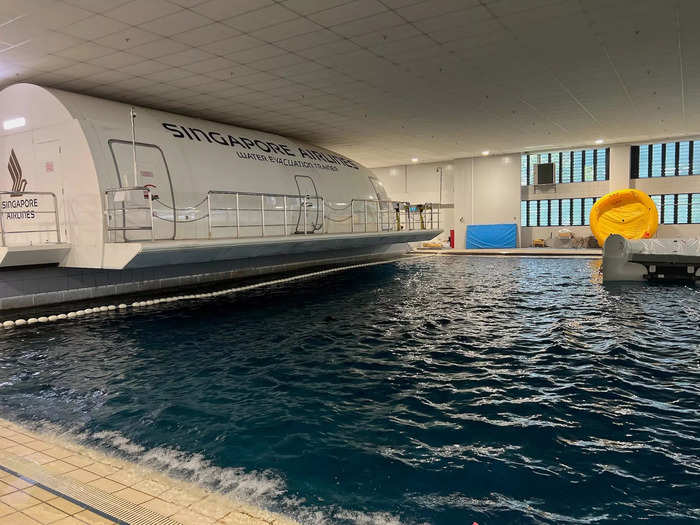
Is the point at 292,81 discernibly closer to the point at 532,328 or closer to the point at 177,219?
the point at 177,219

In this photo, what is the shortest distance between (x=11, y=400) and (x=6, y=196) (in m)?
A: 7.68

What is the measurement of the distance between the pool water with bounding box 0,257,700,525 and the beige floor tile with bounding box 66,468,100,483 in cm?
42

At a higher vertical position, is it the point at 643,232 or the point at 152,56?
the point at 152,56

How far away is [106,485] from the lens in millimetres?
2961

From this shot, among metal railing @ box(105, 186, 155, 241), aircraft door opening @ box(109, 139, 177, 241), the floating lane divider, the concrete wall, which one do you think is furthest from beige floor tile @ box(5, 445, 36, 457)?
the concrete wall

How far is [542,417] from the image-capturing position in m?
4.18

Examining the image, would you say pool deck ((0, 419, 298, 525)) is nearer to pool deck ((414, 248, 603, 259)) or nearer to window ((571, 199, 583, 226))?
pool deck ((414, 248, 603, 259))

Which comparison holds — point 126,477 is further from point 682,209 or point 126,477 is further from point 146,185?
point 682,209

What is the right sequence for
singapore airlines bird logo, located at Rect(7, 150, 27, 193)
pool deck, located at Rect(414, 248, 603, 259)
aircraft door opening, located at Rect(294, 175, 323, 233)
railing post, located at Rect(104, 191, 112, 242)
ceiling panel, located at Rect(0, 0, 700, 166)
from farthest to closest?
pool deck, located at Rect(414, 248, 603, 259)
aircraft door opening, located at Rect(294, 175, 323, 233)
singapore airlines bird logo, located at Rect(7, 150, 27, 193)
railing post, located at Rect(104, 191, 112, 242)
ceiling panel, located at Rect(0, 0, 700, 166)

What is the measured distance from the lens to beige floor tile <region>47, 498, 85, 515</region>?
2631 mm

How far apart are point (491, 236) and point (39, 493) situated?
78.2 ft

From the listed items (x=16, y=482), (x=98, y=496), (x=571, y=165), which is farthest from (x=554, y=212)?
(x=16, y=482)

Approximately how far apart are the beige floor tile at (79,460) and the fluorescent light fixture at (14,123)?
9.47 meters

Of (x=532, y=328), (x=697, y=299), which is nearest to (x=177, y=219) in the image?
(x=532, y=328)
